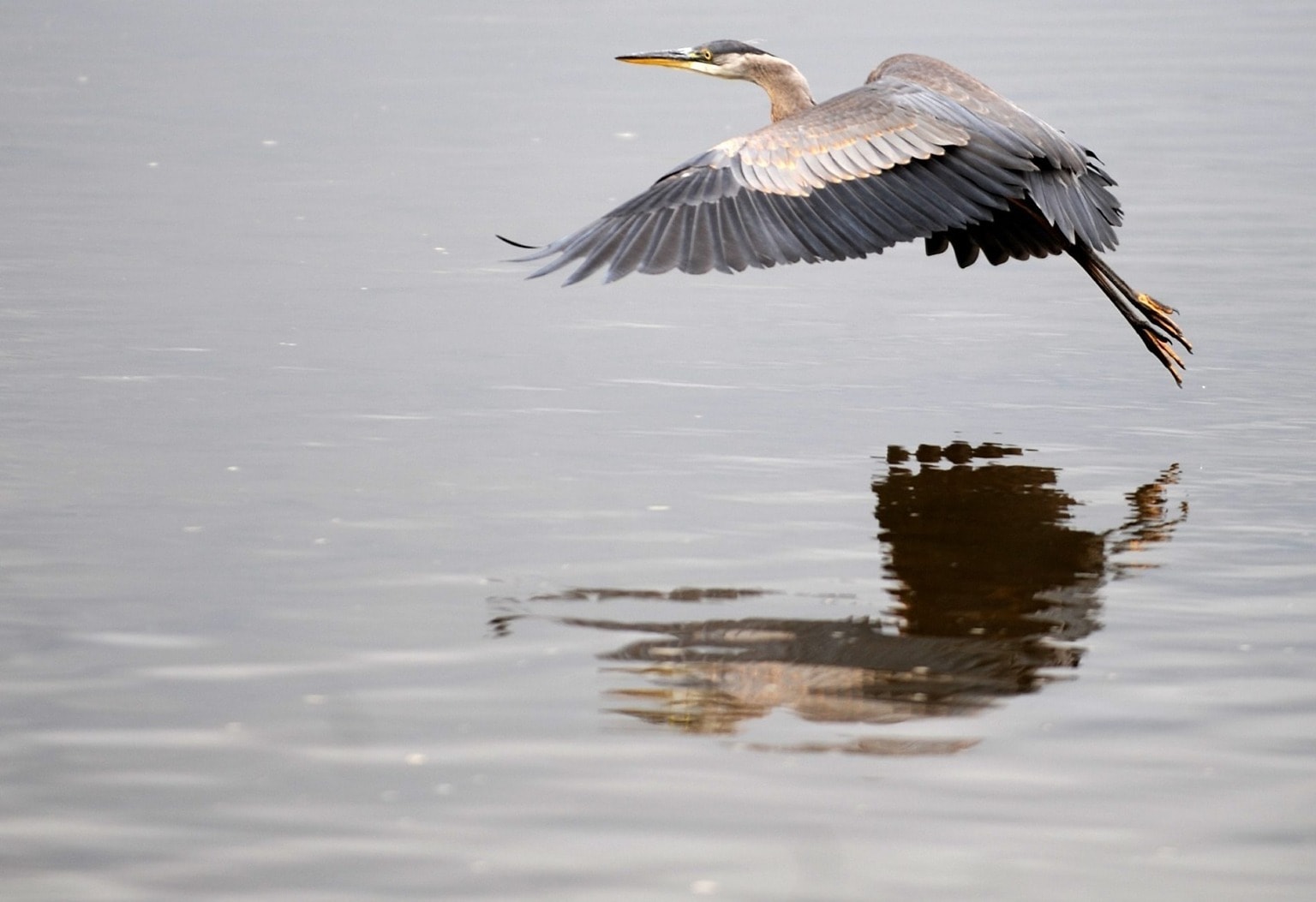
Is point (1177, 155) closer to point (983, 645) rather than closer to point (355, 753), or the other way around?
point (983, 645)

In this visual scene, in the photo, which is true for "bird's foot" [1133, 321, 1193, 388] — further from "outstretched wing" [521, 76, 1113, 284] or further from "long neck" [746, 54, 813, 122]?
"long neck" [746, 54, 813, 122]

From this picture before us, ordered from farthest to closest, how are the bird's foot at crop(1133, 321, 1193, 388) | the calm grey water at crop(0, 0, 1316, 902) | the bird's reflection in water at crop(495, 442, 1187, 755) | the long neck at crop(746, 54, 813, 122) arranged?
1. the long neck at crop(746, 54, 813, 122)
2. the bird's foot at crop(1133, 321, 1193, 388)
3. the bird's reflection in water at crop(495, 442, 1187, 755)
4. the calm grey water at crop(0, 0, 1316, 902)

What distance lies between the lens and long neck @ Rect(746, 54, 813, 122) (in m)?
8.47

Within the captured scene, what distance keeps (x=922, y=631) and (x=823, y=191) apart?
2.03m

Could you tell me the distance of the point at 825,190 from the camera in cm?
682

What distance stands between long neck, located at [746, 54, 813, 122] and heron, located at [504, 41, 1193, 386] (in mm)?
625

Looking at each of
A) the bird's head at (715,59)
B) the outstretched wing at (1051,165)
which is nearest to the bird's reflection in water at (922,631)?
the outstretched wing at (1051,165)

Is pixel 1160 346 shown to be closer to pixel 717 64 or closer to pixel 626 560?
pixel 717 64

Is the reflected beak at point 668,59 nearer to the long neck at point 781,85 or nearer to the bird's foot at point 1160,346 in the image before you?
the long neck at point 781,85

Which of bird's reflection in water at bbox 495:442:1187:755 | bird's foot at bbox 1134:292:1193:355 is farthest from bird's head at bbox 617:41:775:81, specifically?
bird's reflection in water at bbox 495:442:1187:755

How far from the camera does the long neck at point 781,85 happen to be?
8469mm

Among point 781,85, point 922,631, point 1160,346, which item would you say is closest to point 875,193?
point 1160,346

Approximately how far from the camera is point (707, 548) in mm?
5961

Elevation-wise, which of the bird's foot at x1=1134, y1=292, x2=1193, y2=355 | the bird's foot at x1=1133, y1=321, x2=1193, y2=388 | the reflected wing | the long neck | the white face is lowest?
the bird's foot at x1=1133, y1=321, x2=1193, y2=388
